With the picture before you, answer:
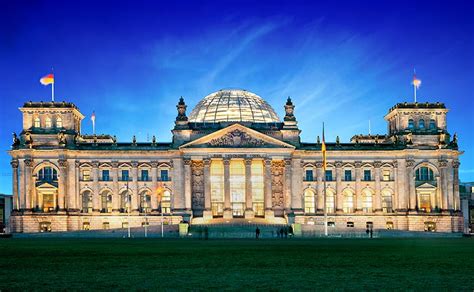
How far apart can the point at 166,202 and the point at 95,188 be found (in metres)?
12.5

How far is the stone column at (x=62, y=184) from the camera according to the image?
387 feet

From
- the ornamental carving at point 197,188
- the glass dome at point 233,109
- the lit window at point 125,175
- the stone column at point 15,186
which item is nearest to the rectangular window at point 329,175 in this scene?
the glass dome at point 233,109

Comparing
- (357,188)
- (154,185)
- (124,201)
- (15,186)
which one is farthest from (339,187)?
(15,186)

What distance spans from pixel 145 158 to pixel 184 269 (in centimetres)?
A: 9561

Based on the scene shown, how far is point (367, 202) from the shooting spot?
122875mm

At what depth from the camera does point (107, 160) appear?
12125 centimetres

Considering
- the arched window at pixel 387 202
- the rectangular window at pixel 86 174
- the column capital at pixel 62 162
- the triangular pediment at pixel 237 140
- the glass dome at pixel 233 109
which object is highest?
the glass dome at pixel 233 109

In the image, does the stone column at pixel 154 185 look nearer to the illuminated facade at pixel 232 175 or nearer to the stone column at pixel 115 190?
the illuminated facade at pixel 232 175

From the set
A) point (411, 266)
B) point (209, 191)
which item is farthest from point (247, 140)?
point (411, 266)

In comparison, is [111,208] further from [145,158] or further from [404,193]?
[404,193]

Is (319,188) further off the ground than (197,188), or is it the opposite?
(197,188)

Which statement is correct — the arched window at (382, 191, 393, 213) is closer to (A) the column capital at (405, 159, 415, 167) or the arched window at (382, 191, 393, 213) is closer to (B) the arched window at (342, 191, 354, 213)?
(B) the arched window at (342, 191, 354, 213)

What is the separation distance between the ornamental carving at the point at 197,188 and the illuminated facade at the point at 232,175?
0.17 m

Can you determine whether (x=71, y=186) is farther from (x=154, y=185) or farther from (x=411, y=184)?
(x=411, y=184)
